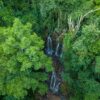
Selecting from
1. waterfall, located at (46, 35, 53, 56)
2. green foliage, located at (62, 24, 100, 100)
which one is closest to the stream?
waterfall, located at (46, 35, 53, 56)

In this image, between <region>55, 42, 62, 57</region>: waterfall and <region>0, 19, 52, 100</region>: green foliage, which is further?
<region>55, 42, 62, 57</region>: waterfall

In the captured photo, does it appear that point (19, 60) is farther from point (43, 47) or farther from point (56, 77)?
point (56, 77)

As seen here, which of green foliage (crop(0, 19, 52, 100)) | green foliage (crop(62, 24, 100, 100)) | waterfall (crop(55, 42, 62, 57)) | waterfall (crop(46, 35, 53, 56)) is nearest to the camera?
green foliage (crop(0, 19, 52, 100))

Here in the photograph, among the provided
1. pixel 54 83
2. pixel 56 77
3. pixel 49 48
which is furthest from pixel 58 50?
pixel 54 83

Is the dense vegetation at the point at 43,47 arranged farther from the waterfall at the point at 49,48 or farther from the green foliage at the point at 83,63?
the waterfall at the point at 49,48

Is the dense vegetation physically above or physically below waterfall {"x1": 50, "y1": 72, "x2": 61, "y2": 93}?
above

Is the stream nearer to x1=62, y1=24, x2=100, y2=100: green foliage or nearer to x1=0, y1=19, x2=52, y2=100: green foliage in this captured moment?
x1=62, y1=24, x2=100, y2=100: green foliage

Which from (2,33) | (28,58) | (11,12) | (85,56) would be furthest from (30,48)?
(11,12)
